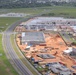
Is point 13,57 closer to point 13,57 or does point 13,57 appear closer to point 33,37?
point 13,57

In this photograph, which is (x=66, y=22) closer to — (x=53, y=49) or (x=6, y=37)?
(x=6, y=37)

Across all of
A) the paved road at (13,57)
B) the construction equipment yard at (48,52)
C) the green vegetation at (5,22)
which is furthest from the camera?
the green vegetation at (5,22)

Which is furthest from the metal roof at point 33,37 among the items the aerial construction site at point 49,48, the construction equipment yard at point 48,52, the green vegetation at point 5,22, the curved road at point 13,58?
the green vegetation at point 5,22

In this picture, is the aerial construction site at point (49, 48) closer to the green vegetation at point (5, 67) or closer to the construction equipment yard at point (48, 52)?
the construction equipment yard at point (48, 52)

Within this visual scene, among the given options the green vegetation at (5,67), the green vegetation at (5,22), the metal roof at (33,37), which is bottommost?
the green vegetation at (5,22)

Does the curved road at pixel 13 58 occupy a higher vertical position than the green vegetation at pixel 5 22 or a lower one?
higher

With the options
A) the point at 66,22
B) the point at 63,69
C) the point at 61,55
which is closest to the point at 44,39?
the point at 61,55

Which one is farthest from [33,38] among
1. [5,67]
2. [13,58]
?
[5,67]
